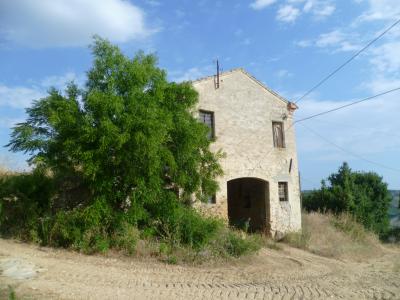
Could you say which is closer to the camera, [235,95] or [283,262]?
[283,262]

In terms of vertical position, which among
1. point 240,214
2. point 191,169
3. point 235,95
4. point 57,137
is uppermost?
point 235,95

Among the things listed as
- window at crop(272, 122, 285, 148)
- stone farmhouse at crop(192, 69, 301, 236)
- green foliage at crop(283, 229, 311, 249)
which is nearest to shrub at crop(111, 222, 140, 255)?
stone farmhouse at crop(192, 69, 301, 236)

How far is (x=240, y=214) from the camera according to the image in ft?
65.5

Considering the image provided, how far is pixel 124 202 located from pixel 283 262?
5.52 meters

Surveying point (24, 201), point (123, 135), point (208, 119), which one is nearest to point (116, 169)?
point (123, 135)

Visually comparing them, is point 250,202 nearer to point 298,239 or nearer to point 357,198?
point 298,239

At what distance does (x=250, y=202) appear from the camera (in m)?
19.3

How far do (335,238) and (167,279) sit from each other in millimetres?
11370

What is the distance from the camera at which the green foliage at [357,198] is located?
2605 cm

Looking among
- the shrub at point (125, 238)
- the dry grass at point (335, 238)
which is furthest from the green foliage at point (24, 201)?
the dry grass at point (335, 238)

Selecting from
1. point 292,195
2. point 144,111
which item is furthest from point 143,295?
point 292,195

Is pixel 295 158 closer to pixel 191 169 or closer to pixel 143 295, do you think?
pixel 191 169

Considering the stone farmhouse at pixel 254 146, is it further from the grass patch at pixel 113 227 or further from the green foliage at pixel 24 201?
the green foliage at pixel 24 201

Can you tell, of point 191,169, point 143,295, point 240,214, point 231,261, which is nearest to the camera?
point 143,295
